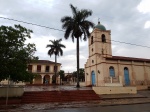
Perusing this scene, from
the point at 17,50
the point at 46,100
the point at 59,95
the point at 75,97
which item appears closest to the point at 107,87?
the point at 75,97

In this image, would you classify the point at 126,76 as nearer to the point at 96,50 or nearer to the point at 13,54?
the point at 96,50

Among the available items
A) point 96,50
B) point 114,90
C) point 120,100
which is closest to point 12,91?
point 120,100

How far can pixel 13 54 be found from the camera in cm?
1474

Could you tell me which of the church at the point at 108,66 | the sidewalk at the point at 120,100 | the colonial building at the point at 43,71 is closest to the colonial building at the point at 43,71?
the colonial building at the point at 43,71

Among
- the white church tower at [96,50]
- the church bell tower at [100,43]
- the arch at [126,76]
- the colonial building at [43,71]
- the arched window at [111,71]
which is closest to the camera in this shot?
the arched window at [111,71]

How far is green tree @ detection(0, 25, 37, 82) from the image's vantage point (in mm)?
14359

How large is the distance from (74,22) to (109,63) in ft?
38.0

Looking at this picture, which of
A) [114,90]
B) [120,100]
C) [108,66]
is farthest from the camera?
[108,66]

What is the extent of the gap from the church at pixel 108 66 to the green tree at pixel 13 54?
17.6 metres

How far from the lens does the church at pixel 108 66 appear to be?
106 ft

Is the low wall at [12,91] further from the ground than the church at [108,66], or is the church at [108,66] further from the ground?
the church at [108,66]

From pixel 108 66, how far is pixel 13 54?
70.6ft

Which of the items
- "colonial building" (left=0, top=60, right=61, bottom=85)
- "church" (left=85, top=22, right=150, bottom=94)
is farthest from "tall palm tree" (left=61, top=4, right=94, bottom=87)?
"colonial building" (left=0, top=60, right=61, bottom=85)

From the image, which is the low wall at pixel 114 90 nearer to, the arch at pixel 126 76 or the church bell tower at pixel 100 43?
the arch at pixel 126 76
